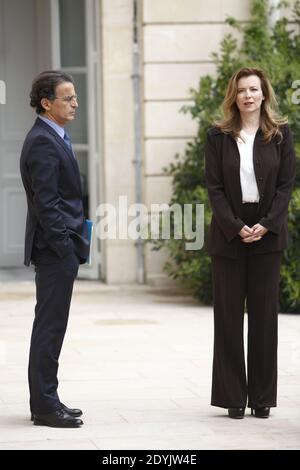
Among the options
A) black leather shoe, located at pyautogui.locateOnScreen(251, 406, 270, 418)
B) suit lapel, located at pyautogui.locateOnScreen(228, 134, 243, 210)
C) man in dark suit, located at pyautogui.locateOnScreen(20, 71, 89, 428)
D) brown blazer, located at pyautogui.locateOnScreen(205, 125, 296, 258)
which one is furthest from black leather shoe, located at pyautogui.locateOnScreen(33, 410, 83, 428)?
suit lapel, located at pyautogui.locateOnScreen(228, 134, 243, 210)

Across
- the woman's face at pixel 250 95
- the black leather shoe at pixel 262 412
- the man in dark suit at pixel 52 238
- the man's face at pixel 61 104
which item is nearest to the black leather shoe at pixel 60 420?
the man in dark suit at pixel 52 238

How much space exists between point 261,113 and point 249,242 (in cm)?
72

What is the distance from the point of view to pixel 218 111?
11.3 m

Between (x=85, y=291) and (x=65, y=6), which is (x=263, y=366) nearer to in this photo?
(x=85, y=291)

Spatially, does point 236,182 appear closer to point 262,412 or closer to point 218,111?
point 262,412

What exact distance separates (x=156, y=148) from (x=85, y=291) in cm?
159

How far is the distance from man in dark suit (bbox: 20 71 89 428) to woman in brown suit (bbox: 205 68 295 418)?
790 mm

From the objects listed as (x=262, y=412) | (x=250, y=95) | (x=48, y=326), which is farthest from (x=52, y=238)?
(x=262, y=412)

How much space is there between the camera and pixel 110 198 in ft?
41.5

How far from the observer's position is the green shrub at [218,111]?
10.7 metres

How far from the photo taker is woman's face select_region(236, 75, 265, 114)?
6.78 meters

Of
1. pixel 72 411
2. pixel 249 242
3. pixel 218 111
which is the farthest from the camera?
pixel 218 111

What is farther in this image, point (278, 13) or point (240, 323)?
point (278, 13)
